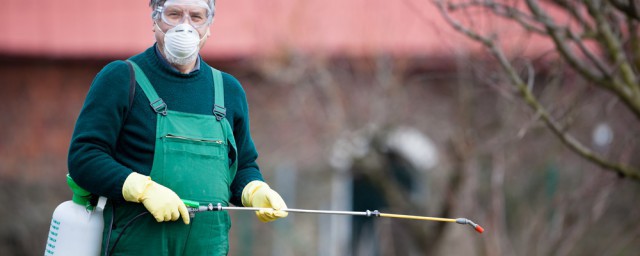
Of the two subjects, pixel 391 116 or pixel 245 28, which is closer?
pixel 391 116

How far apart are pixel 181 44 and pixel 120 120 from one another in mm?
326

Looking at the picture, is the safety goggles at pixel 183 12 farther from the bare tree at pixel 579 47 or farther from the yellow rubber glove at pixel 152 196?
the bare tree at pixel 579 47

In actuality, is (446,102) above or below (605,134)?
above

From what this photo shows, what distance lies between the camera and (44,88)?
1279 cm

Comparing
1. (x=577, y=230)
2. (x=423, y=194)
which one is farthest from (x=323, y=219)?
(x=577, y=230)

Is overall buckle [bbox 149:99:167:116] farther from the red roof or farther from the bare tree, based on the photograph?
the red roof

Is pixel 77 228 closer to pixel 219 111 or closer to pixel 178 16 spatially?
pixel 219 111

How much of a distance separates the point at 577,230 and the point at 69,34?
7.78m

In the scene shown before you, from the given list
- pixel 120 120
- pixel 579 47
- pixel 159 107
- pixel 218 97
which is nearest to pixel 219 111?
pixel 218 97

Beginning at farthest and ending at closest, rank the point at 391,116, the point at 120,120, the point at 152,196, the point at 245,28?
the point at 245,28, the point at 391,116, the point at 120,120, the point at 152,196

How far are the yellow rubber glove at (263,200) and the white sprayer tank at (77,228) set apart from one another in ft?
1.73

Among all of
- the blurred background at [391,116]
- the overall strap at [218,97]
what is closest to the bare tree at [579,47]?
the blurred background at [391,116]

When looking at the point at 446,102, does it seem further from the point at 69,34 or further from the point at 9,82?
the point at 9,82

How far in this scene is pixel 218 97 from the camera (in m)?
3.30
